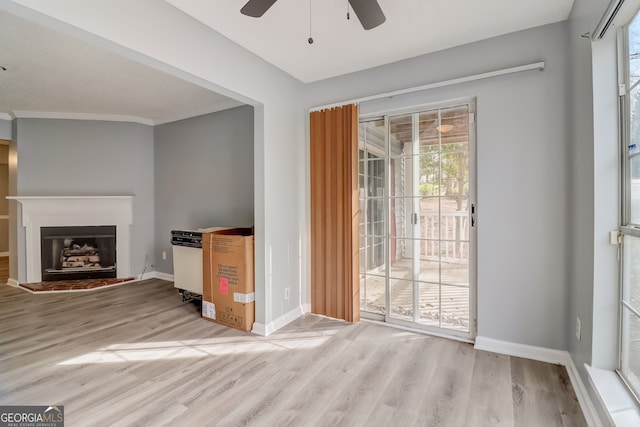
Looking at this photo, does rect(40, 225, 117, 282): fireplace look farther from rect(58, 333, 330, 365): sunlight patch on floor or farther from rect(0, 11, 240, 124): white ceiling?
rect(58, 333, 330, 365): sunlight patch on floor

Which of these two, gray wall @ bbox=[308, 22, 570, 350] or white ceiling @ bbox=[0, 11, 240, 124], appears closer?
gray wall @ bbox=[308, 22, 570, 350]

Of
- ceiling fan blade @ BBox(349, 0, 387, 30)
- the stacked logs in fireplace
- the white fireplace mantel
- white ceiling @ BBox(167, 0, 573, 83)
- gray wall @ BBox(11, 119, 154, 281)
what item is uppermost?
white ceiling @ BBox(167, 0, 573, 83)

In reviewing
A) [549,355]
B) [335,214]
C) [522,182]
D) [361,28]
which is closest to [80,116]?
[335,214]

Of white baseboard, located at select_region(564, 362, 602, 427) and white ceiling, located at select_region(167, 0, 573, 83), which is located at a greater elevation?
white ceiling, located at select_region(167, 0, 573, 83)

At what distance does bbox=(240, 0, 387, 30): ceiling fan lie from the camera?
1659mm

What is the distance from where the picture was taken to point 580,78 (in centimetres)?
193

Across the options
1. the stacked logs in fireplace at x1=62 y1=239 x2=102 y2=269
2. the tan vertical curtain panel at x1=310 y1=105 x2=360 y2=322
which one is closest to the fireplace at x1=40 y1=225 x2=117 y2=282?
the stacked logs in fireplace at x1=62 y1=239 x2=102 y2=269

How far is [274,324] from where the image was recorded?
292 cm

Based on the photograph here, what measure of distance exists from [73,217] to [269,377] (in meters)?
4.46

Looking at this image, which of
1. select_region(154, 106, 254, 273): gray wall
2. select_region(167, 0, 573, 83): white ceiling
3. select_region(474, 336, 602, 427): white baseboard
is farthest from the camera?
select_region(154, 106, 254, 273): gray wall

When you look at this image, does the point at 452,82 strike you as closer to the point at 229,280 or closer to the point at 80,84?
the point at 229,280

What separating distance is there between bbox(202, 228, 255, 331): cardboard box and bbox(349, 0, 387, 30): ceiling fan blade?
2022 millimetres

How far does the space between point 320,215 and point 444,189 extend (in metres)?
1.28

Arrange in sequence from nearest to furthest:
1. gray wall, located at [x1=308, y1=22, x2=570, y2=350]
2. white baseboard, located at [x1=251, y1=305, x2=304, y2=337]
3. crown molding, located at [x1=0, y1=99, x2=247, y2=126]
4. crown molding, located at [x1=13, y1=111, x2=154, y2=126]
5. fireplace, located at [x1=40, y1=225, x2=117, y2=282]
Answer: gray wall, located at [x1=308, y1=22, x2=570, y2=350], white baseboard, located at [x1=251, y1=305, x2=304, y2=337], crown molding, located at [x1=0, y1=99, x2=247, y2=126], crown molding, located at [x1=13, y1=111, x2=154, y2=126], fireplace, located at [x1=40, y1=225, x2=117, y2=282]
